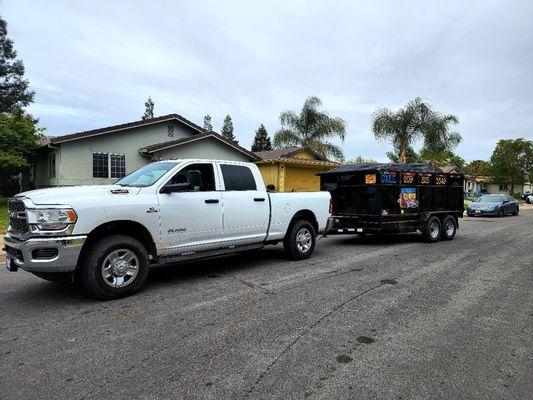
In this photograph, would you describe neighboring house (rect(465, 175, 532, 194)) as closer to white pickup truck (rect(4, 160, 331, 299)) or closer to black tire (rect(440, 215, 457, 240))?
black tire (rect(440, 215, 457, 240))

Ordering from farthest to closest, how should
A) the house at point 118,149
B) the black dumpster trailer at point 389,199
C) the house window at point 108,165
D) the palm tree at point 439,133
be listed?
1. the palm tree at point 439,133
2. the house window at point 108,165
3. the house at point 118,149
4. the black dumpster trailer at point 389,199

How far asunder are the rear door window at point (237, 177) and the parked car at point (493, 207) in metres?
21.0

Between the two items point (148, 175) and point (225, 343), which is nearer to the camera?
point (225, 343)

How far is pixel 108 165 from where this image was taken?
1961cm

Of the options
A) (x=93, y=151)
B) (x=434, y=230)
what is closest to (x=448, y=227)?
(x=434, y=230)

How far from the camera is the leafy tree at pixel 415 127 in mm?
32938

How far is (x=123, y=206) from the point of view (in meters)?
5.43

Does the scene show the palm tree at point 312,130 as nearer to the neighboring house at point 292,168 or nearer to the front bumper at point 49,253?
the neighboring house at point 292,168

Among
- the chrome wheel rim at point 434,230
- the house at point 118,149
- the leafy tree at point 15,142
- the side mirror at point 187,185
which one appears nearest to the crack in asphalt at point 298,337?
the side mirror at point 187,185

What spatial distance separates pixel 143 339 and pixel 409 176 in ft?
30.0

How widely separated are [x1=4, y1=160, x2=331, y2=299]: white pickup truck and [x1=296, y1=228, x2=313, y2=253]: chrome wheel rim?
447mm

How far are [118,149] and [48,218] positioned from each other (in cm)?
1600

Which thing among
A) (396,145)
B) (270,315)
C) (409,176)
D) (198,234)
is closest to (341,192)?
(409,176)

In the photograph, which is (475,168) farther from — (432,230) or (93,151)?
(93,151)
